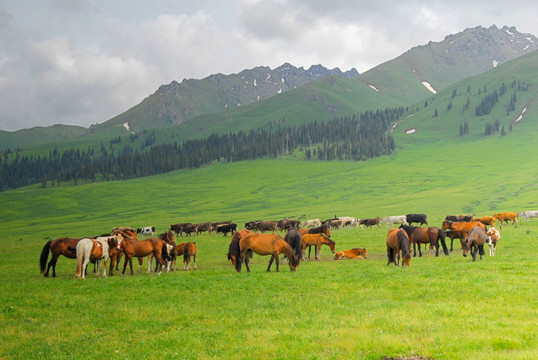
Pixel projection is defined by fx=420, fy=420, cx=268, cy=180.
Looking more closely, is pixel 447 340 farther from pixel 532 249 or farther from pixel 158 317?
pixel 532 249

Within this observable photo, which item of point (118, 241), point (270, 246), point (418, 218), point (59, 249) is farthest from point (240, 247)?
point (418, 218)

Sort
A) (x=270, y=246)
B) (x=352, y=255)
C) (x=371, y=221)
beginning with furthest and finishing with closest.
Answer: (x=371, y=221) < (x=352, y=255) < (x=270, y=246)

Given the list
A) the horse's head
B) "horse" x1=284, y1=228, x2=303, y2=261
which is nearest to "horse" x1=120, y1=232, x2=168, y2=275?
the horse's head

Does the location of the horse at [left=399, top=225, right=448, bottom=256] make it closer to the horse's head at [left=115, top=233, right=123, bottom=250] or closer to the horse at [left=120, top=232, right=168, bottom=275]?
the horse at [left=120, top=232, right=168, bottom=275]

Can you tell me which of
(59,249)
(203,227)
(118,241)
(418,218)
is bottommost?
(418,218)

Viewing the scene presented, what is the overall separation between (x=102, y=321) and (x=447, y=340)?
1144 centimetres

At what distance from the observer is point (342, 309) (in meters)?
14.9

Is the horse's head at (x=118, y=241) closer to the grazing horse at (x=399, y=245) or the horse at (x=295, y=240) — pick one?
the horse at (x=295, y=240)

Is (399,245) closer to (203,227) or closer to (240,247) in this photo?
(240,247)

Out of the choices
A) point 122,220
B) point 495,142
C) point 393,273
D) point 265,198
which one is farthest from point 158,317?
point 495,142

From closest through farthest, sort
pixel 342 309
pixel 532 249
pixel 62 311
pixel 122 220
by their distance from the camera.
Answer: pixel 342 309 < pixel 62 311 < pixel 532 249 < pixel 122 220

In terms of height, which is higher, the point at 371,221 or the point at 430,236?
the point at 430,236

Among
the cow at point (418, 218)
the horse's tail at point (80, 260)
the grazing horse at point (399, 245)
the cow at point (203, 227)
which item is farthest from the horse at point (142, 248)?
the cow at point (418, 218)

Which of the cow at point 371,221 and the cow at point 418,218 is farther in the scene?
the cow at point 371,221
